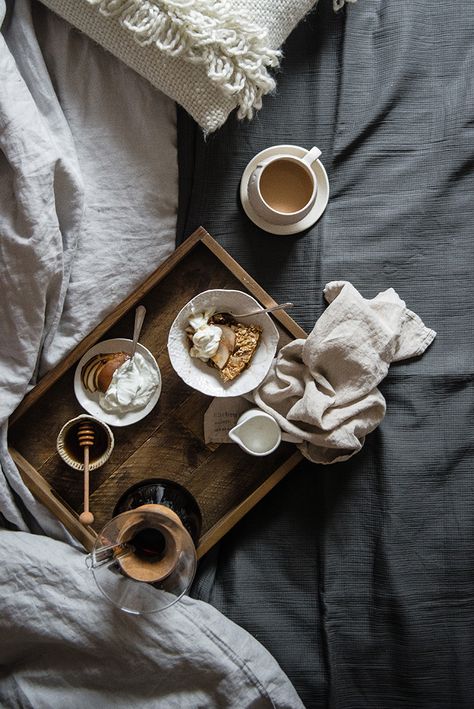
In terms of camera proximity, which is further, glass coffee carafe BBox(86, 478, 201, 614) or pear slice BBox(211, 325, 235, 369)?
pear slice BBox(211, 325, 235, 369)

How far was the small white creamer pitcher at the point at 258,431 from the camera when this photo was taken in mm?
1024

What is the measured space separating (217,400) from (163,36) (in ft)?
1.78

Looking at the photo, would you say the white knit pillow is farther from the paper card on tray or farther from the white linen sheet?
the paper card on tray

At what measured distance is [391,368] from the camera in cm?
108

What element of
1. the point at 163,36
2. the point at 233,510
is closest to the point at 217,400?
the point at 233,510

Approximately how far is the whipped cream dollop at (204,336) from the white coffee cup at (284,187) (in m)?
0.19

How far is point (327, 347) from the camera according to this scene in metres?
1.01

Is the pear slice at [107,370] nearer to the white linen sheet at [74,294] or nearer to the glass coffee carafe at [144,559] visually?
the white linen sheet at [74,294]

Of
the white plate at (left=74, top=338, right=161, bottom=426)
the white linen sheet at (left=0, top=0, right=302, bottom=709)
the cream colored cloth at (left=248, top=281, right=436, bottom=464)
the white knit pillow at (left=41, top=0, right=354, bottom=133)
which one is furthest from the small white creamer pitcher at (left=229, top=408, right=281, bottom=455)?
the white knit pillow at (left=41, top=0, right=354, bottom=133)

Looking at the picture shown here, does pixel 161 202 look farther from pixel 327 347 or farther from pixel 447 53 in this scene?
pixel 447 53

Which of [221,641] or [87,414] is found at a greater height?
[87,414]

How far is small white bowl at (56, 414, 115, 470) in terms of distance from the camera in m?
1.03

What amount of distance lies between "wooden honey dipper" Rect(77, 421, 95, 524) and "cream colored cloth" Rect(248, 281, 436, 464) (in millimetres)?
256

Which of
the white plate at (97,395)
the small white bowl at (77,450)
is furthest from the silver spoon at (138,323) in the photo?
the small white bowl at (77,450)
